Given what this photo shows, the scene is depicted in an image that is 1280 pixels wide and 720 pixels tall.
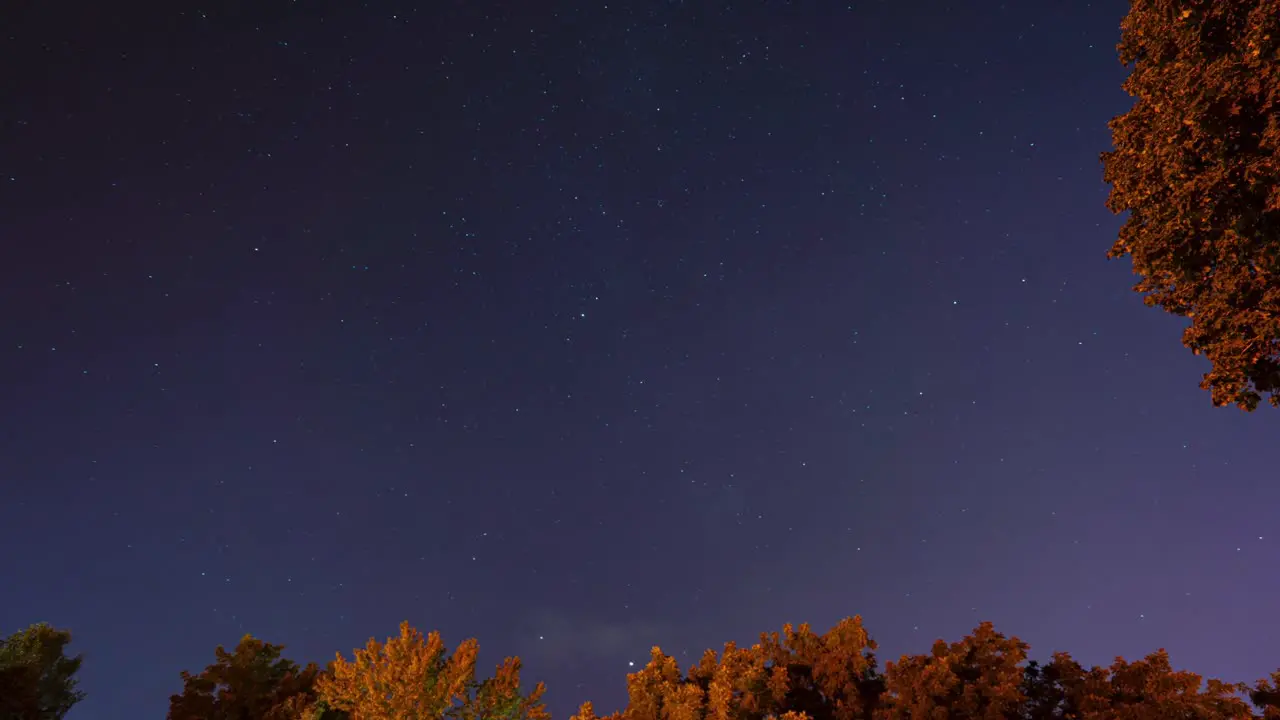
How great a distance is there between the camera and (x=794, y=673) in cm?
2067

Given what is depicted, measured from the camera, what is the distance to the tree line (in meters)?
17.4

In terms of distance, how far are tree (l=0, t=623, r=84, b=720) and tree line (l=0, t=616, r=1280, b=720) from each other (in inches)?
6.9

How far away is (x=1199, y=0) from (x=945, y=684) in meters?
16.0

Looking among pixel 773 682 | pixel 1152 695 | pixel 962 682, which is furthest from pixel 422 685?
pixel 1152 695

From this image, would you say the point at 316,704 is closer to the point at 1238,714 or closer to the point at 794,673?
the point at 794,673

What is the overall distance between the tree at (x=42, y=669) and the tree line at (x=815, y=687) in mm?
174

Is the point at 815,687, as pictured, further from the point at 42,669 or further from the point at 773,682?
the point at 42,669

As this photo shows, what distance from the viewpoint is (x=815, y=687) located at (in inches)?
805

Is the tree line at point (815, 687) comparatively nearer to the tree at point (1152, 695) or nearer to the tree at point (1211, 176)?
the tree at point (1152, 695)

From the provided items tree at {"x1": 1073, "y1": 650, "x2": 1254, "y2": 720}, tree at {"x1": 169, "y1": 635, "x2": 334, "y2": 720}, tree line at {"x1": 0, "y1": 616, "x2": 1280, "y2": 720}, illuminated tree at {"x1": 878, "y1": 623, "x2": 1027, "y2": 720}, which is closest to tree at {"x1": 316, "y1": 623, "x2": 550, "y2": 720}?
tree line at {"x1": 0, "y1": 616, "x2": 1280, "y2": 720}

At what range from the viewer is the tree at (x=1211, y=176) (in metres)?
10.3

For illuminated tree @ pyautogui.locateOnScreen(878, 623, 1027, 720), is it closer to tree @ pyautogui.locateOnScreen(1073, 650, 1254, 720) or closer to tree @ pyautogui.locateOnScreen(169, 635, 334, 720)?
tree @ pyautogui.locateOnScreen(1073, 650, 1254, 720)

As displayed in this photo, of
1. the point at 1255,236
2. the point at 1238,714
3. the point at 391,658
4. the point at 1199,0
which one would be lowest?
the point at 1238,714

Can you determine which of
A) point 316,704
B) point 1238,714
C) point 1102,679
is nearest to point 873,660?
point 1102,679
